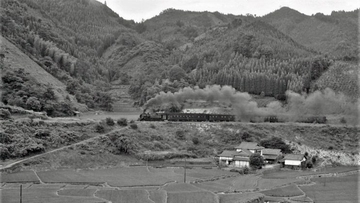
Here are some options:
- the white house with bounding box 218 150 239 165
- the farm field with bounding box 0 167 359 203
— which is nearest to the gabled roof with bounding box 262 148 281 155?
the white house with bounding box 218 150 239 165

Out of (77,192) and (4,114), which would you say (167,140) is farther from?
(77,192)

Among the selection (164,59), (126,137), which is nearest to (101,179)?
(126,137)

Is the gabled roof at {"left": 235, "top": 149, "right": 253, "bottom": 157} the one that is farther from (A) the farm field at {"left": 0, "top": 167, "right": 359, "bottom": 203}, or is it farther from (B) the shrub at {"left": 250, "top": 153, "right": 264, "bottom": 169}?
(A) the farm field at {"left": 0, "top": 167, "right": 359, "bottom": 203}

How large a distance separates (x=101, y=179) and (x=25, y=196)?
1198cm

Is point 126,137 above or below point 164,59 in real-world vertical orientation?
below

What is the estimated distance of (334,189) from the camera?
5781cm

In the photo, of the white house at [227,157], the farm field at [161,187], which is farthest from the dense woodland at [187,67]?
the white house at [227,157]

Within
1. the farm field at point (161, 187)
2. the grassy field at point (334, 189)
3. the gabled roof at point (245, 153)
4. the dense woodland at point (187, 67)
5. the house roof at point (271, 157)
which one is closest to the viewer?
the farm field at point (161, 187)

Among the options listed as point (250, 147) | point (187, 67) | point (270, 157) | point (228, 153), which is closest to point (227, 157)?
point (228, 153)

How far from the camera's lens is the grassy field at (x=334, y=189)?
2082 inches

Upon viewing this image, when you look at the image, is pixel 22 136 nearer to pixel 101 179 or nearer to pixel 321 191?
pixel 101 179

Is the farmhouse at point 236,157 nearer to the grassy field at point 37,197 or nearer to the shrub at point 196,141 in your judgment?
the shrub at point 196,141

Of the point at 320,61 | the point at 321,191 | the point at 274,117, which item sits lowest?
the point at 321,191

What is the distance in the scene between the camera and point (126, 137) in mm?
74688
